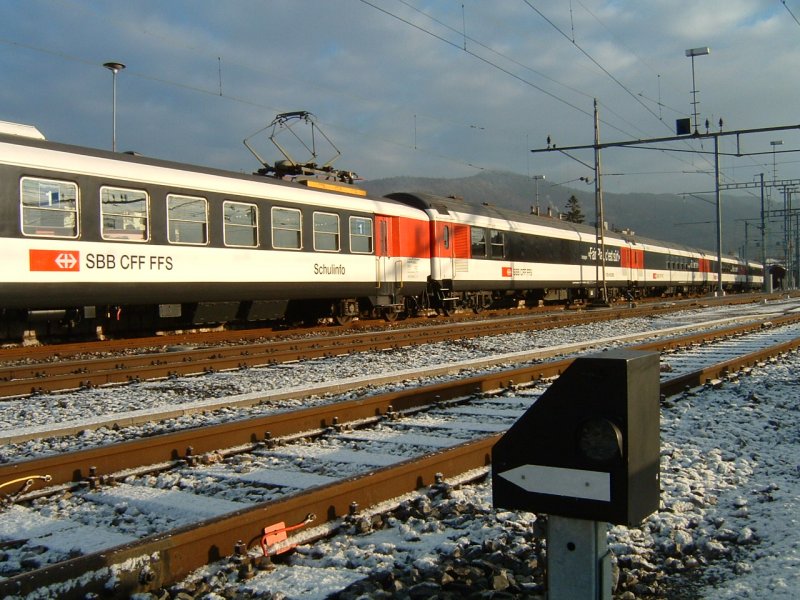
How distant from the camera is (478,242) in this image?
22.4 m

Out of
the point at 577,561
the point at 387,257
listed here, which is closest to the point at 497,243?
the point at 387,257

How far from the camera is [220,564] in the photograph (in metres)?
3.46

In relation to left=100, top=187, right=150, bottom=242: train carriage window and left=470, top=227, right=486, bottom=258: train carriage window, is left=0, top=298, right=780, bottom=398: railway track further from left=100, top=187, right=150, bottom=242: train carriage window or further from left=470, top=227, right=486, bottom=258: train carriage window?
left=470, top=227, right=486, bottom=258: train carriage window

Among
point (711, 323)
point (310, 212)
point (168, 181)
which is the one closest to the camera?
point (168, 181)

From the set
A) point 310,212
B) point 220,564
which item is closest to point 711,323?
point 310,212

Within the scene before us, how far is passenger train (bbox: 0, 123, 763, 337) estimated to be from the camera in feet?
35.9

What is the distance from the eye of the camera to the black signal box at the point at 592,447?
227 cm

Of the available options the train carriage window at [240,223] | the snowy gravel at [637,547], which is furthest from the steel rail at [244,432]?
the train carriage window at [240,223]

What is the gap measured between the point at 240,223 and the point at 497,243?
10.9m

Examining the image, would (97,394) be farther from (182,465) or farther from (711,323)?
(711,323)

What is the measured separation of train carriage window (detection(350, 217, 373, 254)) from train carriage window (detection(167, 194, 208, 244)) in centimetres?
434

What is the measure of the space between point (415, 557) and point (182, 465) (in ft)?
8.02

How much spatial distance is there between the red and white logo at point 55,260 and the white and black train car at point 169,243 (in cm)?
1

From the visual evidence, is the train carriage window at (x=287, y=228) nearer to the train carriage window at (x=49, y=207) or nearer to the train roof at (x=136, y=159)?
the train roof at (x=136, y=159)
